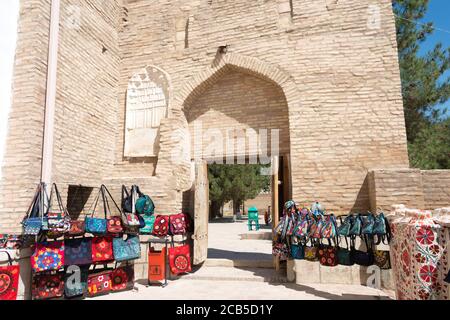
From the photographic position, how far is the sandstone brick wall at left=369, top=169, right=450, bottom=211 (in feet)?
18.7

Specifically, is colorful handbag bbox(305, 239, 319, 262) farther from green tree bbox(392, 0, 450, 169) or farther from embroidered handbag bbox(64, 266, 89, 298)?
green tree bbox(392, 0, 450, 169)

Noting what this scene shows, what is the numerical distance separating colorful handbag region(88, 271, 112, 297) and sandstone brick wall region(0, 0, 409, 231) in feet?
6.63

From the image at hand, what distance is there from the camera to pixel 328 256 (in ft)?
16.5

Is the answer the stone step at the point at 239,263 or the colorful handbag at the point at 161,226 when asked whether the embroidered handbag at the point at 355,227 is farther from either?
the colorful handbag at the point at 161,226

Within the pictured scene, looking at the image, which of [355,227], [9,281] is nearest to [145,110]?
[9,281]

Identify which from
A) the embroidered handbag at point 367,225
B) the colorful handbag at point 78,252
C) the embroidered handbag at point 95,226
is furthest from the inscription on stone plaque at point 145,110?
the embroidered handbag at point 367,225

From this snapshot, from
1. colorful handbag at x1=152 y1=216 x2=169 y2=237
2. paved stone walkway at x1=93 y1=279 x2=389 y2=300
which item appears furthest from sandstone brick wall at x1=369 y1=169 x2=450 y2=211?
colorful handbag at x1=152 y1=216 x2=169 y2=237

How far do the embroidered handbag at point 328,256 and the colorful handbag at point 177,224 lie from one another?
8.64 feet

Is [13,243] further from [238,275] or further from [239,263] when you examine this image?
[239,263]

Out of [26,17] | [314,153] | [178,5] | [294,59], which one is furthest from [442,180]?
[26,17]

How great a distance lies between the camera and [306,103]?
6.95 meters

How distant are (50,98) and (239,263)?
545 cm
